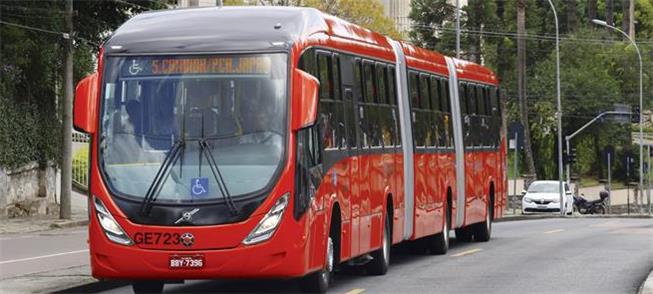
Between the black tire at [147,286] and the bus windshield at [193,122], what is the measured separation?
1.57 metres

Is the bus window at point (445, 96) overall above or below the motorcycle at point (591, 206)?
above

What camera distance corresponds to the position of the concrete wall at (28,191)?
44.8 meters

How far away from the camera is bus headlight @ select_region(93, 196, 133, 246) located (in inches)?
625

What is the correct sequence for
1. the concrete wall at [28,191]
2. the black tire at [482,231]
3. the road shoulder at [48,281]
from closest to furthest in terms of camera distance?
the road shoulder at [48,281] < the black tire at [482,231] < the concrete wall at [28,191]

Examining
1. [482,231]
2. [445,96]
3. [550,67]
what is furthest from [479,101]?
[550,67]

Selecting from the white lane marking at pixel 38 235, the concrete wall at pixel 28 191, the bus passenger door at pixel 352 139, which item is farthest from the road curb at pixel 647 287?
the concrete wall at pixel 28 191

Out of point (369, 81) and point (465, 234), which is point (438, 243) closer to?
point (465, 234)

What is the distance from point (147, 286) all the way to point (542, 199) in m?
44.4

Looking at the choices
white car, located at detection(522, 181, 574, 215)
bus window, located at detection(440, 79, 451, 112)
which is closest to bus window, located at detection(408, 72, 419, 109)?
bus window, located at detection(440, 79, 451, 112)

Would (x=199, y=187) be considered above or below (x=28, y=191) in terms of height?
above

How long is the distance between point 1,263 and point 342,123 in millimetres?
7159

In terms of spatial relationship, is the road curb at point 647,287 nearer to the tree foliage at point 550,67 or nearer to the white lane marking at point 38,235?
the white lane marking at point 38,235

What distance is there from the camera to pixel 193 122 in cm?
1622

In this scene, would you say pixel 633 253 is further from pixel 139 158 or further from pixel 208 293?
pixel 139 158
